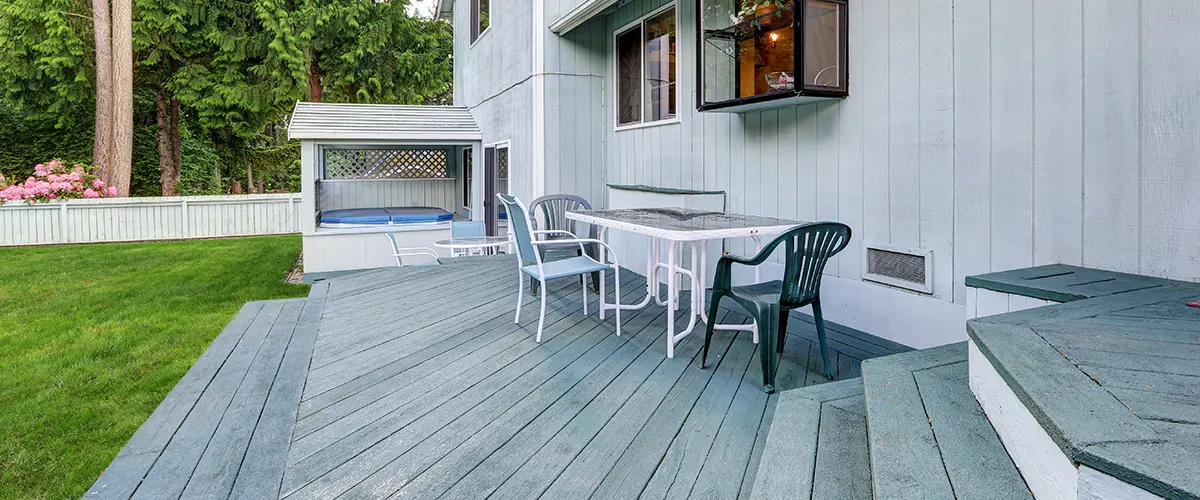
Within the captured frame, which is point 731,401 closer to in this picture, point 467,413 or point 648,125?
point 467,413

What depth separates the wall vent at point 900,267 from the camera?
10.6 feet

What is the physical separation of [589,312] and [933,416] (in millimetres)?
2695

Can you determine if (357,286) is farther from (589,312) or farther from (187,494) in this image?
(187,494)

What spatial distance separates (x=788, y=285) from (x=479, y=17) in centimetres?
774

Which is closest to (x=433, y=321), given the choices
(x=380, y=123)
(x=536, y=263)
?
(x=536, y=263)

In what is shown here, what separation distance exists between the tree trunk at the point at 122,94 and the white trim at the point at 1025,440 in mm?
14844

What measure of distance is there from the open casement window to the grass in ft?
12.7

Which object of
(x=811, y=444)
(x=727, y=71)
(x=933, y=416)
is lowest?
(x=811, y=444)

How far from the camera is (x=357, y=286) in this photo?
5.33m

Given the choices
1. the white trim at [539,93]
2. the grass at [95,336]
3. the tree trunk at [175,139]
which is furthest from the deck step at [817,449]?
the tree trunk at [175,139]

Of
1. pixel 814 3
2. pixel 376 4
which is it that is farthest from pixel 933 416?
pixel 376 4

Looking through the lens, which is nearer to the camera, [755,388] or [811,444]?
[811,444]

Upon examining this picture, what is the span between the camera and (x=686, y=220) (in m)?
3.69

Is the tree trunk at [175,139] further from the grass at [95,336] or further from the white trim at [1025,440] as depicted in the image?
the white trim at [1025,440]
